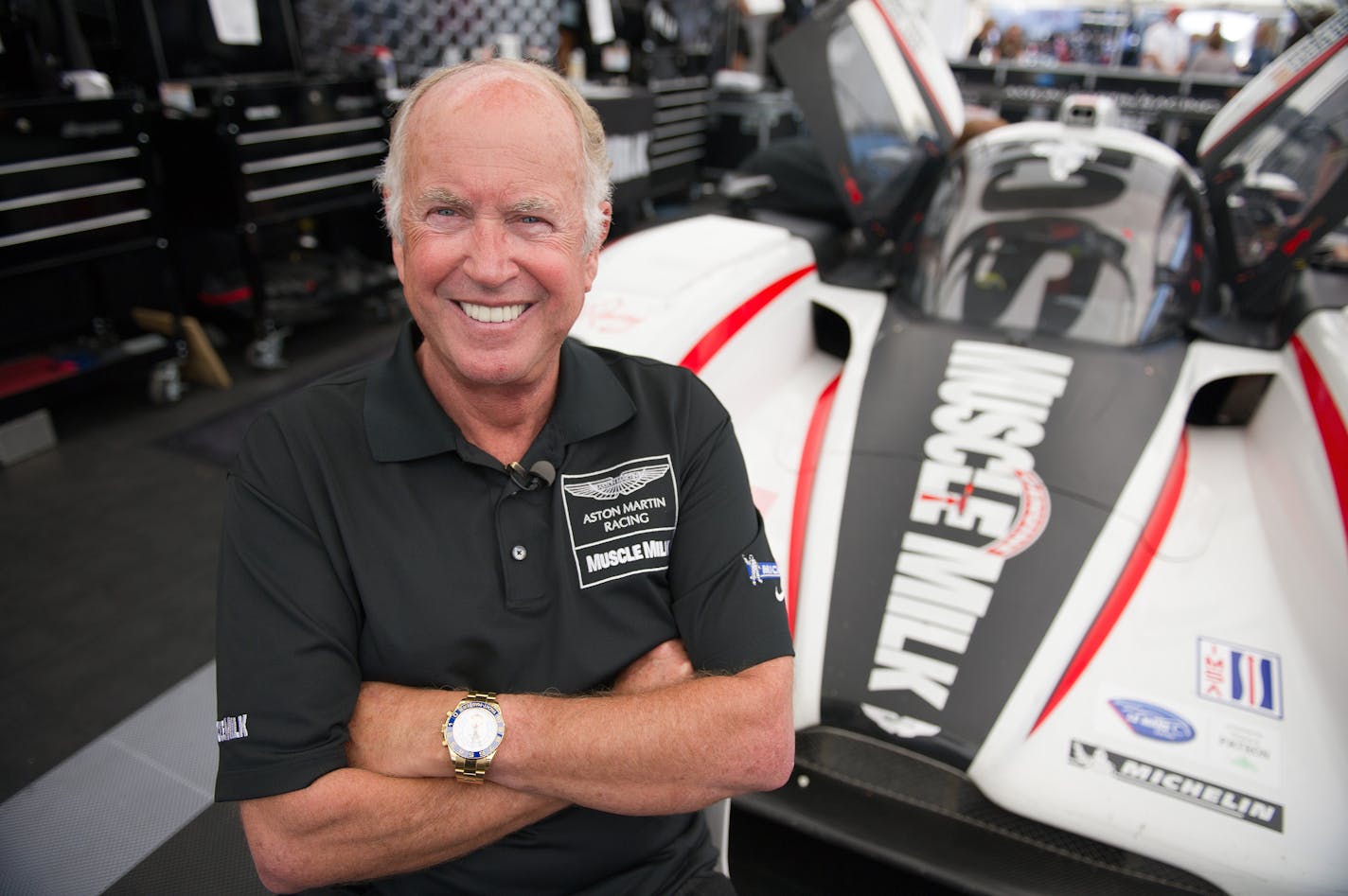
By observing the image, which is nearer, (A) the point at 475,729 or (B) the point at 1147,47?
(A) the point at 475,729

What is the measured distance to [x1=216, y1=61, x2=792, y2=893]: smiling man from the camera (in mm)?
954

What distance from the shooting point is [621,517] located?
1.14 metres

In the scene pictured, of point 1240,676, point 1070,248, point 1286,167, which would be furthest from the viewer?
point 1286,167

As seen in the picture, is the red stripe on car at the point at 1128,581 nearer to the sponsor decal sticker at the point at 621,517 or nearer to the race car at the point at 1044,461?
the race car at the point at 1044,461

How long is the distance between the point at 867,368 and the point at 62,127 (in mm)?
2918

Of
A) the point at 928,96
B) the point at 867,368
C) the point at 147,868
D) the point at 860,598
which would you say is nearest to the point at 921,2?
the point at 928,96

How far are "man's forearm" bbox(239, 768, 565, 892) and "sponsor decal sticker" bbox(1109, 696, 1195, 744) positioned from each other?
1111 mm

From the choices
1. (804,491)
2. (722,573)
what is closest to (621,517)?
(722,573)

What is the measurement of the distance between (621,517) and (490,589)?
20cm

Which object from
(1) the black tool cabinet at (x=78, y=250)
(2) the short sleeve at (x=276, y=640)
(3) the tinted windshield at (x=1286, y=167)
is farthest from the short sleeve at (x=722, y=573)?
(1) the black tool cabinet at (x=78, y=250)

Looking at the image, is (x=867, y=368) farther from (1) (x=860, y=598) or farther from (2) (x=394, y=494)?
(2) (x=394, y=494)

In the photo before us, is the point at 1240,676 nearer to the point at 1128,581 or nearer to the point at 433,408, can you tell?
the point at 1128,581

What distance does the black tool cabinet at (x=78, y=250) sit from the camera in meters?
2.80

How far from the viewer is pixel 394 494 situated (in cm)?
106
